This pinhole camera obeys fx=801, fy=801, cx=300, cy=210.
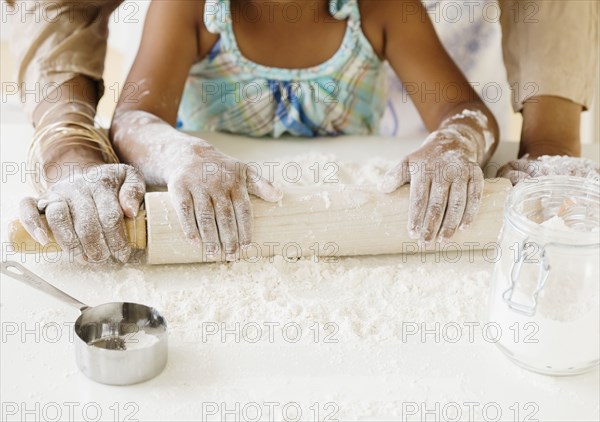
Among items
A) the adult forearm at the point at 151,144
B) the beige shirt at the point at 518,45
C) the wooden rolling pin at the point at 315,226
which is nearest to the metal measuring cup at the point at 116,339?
the wooden rolling pin at the point at 315,226

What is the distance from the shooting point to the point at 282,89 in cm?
140

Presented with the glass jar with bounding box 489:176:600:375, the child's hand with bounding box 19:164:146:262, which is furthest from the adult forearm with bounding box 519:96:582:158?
the child's hand with bounding box 19:164:146:262

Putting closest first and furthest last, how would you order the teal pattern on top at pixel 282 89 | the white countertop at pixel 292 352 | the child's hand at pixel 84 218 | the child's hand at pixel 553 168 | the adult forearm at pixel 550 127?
the white countertop at pixel 292 352 → the child's hand at pixel 84 218 → the child's hand at pixel 553 168 → the adult forearm at pixel 550 127 → the teal pattern on top at pixel 282 89

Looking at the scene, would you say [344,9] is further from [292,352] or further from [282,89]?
[292,352]

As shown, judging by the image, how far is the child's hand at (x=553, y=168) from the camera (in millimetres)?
1089

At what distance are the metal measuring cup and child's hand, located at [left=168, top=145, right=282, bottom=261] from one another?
0.15 metres

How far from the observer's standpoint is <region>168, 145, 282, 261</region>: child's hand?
0.94m

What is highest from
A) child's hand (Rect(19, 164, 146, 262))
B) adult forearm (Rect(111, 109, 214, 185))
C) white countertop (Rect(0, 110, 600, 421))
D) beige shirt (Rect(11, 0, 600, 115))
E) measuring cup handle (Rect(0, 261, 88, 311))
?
beige shirt (Rect(11, 0, 600, 115))

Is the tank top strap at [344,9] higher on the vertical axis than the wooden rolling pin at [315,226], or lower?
higher

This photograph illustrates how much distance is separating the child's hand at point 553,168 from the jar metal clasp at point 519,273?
1.10 feet

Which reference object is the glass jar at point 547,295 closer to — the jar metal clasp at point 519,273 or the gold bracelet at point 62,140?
the jar metal clasp at point 519,273

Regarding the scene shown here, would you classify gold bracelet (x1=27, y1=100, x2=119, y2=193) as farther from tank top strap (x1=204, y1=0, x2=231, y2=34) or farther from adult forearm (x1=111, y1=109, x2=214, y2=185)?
tank top strap (x1=204, y1=0, x2=231, y2=34)

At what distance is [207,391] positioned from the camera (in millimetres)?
755

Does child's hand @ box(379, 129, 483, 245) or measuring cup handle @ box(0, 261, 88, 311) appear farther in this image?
child's hand @ box(379, 129, 483, 245)
